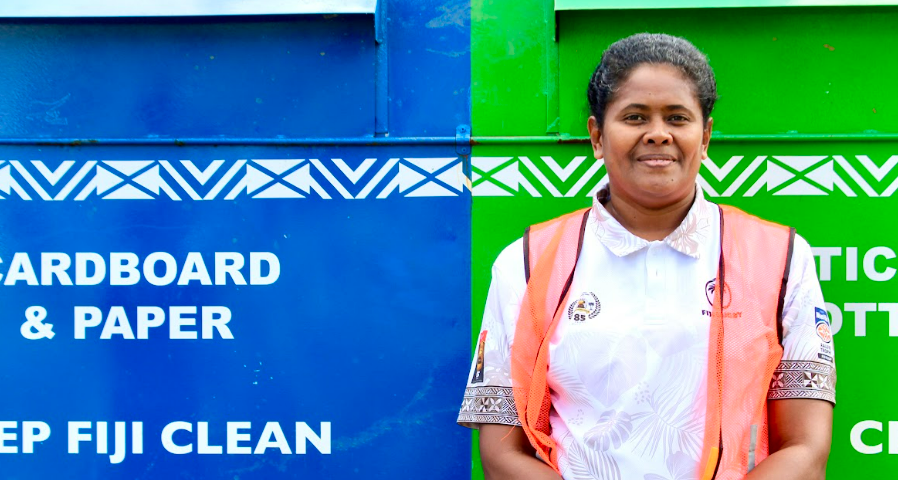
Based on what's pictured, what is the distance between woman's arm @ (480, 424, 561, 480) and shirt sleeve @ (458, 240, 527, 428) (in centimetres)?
2

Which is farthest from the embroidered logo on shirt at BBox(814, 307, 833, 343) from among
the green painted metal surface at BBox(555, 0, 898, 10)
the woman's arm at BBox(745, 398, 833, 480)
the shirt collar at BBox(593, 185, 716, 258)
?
the green painted metal surface at BBox(555, 0, 898, 10)

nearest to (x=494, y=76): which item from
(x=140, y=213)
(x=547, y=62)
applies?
(x=547, y=62)

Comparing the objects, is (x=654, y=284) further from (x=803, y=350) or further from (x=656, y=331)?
(x=803, y=350)

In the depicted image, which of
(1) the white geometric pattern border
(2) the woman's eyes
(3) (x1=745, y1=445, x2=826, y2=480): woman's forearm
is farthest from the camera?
(1) the white geometric pattern border

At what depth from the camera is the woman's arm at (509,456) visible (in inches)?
58.9

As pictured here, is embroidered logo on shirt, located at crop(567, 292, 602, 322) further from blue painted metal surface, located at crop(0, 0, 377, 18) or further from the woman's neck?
blue painted metal surface, located at crop(0, 0, 377, 18)

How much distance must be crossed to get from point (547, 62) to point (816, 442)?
1081 millimetres

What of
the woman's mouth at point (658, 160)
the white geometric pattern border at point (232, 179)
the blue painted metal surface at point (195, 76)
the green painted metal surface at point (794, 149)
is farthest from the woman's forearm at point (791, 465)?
the blue painted metal surface at point (195, 76)

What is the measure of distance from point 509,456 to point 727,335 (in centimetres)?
46

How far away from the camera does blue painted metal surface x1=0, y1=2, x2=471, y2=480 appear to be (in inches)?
80.6

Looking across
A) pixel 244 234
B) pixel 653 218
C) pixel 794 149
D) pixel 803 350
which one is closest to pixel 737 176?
pixel 794 149

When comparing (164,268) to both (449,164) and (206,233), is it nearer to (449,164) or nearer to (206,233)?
(206,233)

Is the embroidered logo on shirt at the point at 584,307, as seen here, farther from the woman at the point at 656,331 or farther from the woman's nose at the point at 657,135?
the woman's nose at the point at 657,135

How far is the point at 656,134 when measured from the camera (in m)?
1.48
